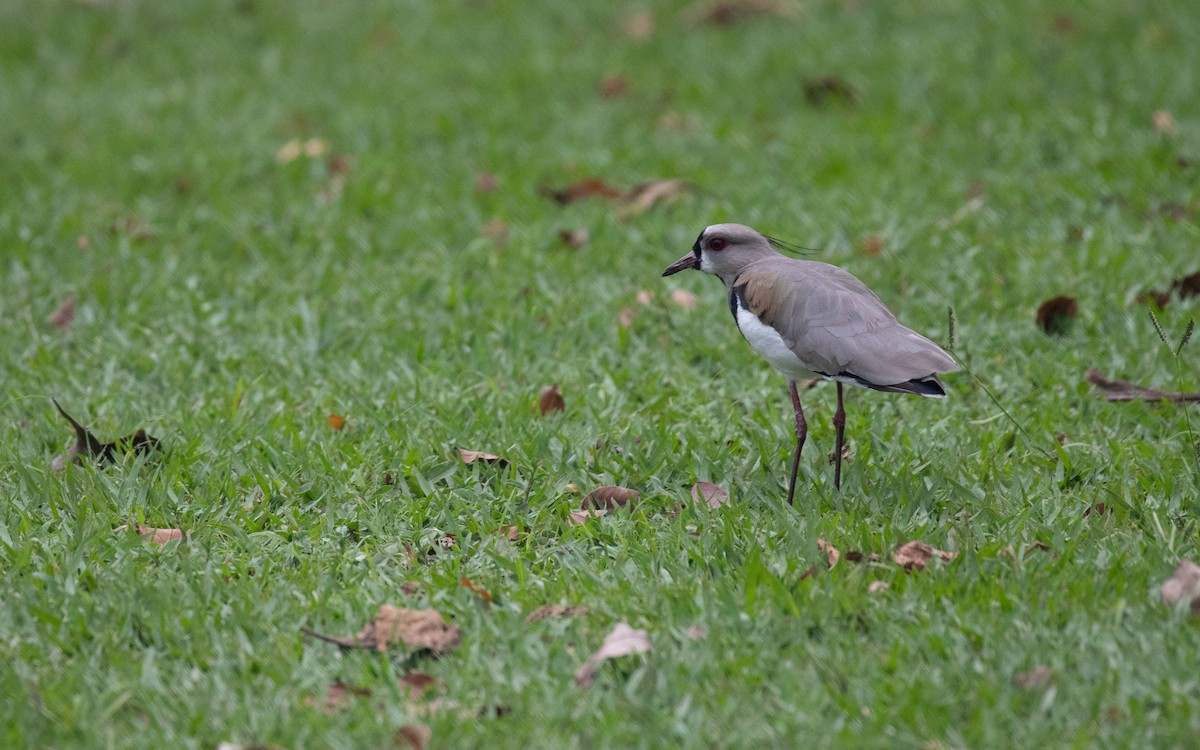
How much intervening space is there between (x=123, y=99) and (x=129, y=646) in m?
5.69

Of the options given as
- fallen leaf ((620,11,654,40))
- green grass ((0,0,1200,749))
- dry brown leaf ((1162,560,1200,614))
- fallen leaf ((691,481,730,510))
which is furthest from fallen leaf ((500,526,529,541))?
fallen leaf ((620,11,654,40))

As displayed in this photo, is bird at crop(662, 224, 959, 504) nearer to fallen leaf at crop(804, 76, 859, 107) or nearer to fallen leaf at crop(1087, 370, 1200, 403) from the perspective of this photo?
fallen leaf at crop(1087, 370, 1200, 403)

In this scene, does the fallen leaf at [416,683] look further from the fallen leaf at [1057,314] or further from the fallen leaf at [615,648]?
the fallen leaf at [1057,314]

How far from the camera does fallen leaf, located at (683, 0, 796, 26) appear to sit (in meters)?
9.05

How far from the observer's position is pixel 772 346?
4031mm

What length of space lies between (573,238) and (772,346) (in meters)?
2.43

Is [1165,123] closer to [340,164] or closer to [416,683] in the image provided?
[340,164]

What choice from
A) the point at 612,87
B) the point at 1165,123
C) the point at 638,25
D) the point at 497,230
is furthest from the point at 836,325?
the point at 638,25

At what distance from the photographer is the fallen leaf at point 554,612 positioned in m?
3.48

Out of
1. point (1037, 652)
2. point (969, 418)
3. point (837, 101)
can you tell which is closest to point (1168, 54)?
point (837, 101)

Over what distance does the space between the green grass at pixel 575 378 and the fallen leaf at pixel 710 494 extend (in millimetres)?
81

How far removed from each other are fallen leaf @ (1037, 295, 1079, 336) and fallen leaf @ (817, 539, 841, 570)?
1.97 meters

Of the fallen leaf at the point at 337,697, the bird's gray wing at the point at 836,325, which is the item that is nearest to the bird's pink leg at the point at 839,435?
the bird's gray wing at the point at 836,325

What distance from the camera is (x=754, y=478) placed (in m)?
4.28
